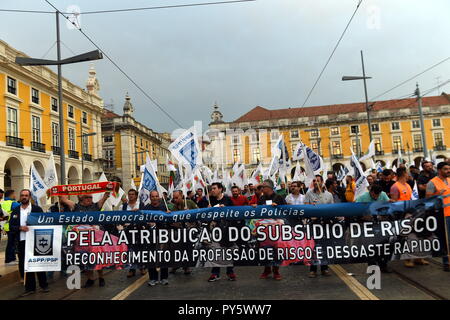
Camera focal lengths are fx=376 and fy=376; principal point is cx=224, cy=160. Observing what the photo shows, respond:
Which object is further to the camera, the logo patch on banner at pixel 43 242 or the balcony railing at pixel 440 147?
the balcony railing at pixel 440 147

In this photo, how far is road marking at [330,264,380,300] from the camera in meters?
5.10

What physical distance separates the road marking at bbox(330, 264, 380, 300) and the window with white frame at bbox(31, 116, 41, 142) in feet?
102

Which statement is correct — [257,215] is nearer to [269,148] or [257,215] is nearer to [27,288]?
[27,288]

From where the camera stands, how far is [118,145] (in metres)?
55.1

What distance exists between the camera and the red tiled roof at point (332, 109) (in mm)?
73500

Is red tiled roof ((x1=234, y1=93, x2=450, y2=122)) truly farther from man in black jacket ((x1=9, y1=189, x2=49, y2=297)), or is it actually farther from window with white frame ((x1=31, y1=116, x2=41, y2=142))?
man in black jacket ((x1=9, y1=189, x2=49, y2=297))

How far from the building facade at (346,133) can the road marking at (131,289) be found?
205ft

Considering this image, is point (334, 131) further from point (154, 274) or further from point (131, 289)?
point (131, 289)

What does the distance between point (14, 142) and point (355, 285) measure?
29.4 meters

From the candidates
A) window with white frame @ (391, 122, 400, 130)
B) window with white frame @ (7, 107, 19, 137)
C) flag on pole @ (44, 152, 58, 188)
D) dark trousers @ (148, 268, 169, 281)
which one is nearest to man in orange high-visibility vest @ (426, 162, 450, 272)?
dark trousers @ (148, 268, 169, 281)

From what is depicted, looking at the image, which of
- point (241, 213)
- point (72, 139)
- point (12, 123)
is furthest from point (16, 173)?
point (241, 213)

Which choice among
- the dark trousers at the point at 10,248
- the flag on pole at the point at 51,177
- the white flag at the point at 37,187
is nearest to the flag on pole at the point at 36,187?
the white flag at the point at 37,187

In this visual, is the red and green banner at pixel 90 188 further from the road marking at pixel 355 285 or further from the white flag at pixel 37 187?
the road marking at pixel 355 285
